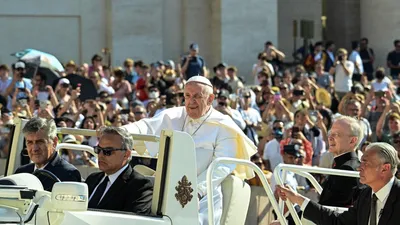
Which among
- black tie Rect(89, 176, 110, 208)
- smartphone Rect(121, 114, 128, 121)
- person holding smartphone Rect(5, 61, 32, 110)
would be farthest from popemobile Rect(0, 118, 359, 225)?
person holding smartphone Rect(5, 61, 32, 110)

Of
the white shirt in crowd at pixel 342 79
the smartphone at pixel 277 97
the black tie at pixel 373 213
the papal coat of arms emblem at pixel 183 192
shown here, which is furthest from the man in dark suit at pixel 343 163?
the white shirt in crowd at pixel 342 79

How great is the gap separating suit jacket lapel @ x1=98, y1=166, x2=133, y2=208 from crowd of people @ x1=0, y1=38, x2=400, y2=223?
502cm

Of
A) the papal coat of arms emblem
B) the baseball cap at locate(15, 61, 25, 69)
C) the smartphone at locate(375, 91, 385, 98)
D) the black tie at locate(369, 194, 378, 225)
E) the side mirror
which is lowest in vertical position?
the smartphone at locate(375, 91, 385, 98)

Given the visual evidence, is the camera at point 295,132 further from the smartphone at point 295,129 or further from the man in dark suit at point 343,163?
the man in dark suit at point 343,163

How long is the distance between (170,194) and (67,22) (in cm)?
2482

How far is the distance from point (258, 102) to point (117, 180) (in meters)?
13.4

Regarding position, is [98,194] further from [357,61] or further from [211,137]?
[357,61]

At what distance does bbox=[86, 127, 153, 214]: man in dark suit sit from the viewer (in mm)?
9469

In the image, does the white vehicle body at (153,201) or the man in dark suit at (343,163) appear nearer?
the white vehicle body at (153,201)

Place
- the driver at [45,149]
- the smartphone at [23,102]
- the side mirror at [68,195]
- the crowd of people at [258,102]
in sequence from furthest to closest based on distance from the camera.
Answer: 1. the smartphone at [23,102]
2. the crowd of people at [258,102]
3. the driver at [45,149]
4. the side mirror at [68,195]

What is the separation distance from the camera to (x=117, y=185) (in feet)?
31.5

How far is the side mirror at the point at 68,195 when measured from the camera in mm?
7836

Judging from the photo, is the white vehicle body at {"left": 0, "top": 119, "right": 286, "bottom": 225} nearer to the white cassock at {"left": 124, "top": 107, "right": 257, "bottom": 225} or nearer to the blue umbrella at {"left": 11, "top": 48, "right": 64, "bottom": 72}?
the white cassock at {"left": 124, "top": 107, "right": 257, "bottom": 225}

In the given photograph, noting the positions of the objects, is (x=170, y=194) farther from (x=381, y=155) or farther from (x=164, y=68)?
(x=164, y=68)
